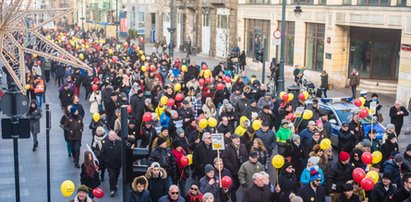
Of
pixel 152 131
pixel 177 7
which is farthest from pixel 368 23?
pixel 177 7

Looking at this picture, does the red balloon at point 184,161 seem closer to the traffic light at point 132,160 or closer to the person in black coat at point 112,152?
the person in black coat at point 112,152

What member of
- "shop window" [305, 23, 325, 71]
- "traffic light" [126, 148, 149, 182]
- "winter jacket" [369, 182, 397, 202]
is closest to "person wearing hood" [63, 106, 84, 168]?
"winter jacket" [369, 182, 397, 202]

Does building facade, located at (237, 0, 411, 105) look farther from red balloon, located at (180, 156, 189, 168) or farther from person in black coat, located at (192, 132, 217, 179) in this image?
red balloon, located at (180, 156, 189, 168)

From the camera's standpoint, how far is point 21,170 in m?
14.9

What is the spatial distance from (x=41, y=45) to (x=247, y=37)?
1260 inches

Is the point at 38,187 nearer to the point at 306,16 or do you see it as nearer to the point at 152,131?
the point at 152,131

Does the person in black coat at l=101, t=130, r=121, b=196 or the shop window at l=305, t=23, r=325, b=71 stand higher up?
the shop window at l=305, t=23, r=325, b=71

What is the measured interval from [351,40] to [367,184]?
22572 mm

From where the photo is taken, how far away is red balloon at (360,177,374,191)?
372 inches

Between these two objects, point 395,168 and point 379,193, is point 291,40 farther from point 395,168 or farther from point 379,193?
point 379,193

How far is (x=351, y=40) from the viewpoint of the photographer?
1219 inches

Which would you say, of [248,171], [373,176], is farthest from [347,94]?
[373,176]

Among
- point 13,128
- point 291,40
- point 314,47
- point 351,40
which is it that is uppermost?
point 351,40

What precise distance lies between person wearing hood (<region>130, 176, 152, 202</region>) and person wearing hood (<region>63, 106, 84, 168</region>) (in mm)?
5900
